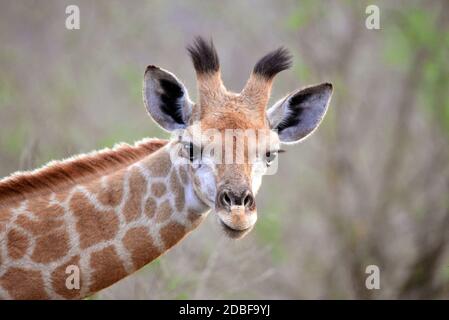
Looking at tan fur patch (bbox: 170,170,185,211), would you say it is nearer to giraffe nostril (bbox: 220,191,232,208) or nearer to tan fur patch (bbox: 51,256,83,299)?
giraffe nostril (bbox: 220,191,232,208)

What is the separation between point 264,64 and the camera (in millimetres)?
8367

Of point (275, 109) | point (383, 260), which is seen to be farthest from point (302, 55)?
point (275, 109)

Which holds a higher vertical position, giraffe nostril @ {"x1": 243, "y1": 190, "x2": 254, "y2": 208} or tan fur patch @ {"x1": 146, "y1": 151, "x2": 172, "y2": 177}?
tan fur patch @ {"x1": 146, "y1": 151, "x2": 172, "y2": 177}

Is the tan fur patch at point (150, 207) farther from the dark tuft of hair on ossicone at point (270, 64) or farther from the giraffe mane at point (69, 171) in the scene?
the dark tuft of hair on ossicone at point (270, 64)

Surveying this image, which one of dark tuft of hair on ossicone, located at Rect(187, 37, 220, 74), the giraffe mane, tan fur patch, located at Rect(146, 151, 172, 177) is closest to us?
the giraffe mane

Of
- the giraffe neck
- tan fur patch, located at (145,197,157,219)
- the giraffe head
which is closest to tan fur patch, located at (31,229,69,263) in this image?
the giraffe neck

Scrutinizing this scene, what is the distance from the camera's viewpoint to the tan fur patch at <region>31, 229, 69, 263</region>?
766cm

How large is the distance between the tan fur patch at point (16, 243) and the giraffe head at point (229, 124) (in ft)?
5.12

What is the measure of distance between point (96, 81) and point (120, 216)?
12558 mm

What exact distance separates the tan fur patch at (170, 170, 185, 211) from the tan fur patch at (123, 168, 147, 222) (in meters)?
0.26

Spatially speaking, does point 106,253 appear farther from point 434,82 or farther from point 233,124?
point 434,82

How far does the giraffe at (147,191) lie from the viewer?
7.60 m

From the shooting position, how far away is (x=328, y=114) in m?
18.1
